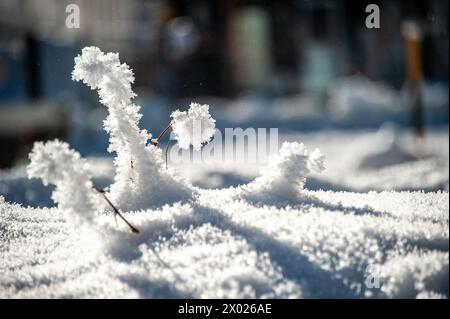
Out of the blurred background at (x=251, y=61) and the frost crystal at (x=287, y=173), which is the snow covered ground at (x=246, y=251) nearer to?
the frost crystal at (x=287, y=173)

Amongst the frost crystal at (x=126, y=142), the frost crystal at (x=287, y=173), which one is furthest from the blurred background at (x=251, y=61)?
the frost crystal at (x=287, y=173)

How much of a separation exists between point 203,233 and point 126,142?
0.41 meters

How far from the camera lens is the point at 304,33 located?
13914mm

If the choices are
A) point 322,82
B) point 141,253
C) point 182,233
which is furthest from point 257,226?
point 322,82

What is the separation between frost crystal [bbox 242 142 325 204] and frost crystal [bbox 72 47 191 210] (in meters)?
0.26

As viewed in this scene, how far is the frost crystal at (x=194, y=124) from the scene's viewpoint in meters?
1.61

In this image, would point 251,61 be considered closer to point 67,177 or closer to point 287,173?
point 287,173

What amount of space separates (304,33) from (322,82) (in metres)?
1.59

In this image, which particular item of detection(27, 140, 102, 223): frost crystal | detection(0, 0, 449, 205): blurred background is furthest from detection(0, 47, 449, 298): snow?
detection(0, 0, 449, 205): blurred background

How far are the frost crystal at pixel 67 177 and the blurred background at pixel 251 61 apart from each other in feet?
18.9

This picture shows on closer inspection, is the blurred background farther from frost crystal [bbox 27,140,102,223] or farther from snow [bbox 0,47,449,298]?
frost crystal [bbox 27,140,102,223]

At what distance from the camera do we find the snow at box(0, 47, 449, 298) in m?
1.22
